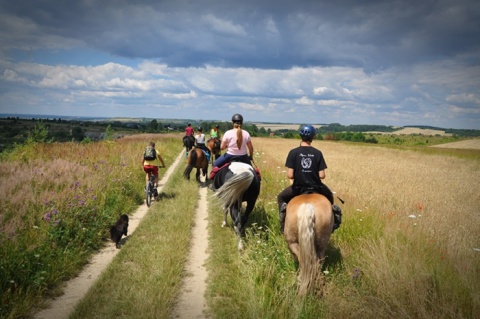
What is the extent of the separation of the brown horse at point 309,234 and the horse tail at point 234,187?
6.73 ft

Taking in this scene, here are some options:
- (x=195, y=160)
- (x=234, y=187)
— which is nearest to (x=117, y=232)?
(x=234, y=187)

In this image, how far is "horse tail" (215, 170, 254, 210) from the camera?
657 centimetres

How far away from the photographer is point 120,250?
21.3 feet

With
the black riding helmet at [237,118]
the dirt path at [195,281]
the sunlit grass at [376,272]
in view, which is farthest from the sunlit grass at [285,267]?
the black riding helmet at [237,118]

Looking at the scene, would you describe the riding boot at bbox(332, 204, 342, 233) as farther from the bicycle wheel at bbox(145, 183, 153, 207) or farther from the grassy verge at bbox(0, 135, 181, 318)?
the bicycle wheel at bbox(145, 183, 153, 207)

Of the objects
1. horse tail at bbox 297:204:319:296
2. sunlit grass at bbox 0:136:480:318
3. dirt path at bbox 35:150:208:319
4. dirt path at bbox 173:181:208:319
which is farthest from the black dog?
horse tail at bbox 297:204:319:296

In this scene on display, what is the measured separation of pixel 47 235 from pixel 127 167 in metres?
8.05

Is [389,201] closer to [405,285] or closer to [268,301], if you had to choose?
[405,285]

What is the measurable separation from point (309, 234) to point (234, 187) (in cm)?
264

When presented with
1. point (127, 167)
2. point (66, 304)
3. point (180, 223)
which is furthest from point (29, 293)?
point (127, 167)

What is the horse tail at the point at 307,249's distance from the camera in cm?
429

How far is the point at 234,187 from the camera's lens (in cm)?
662

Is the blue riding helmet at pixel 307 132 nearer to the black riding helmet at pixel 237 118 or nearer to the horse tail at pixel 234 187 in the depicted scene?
the horse tail at pixel 234 187

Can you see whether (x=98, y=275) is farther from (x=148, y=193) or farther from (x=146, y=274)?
(x=148, y=193)
